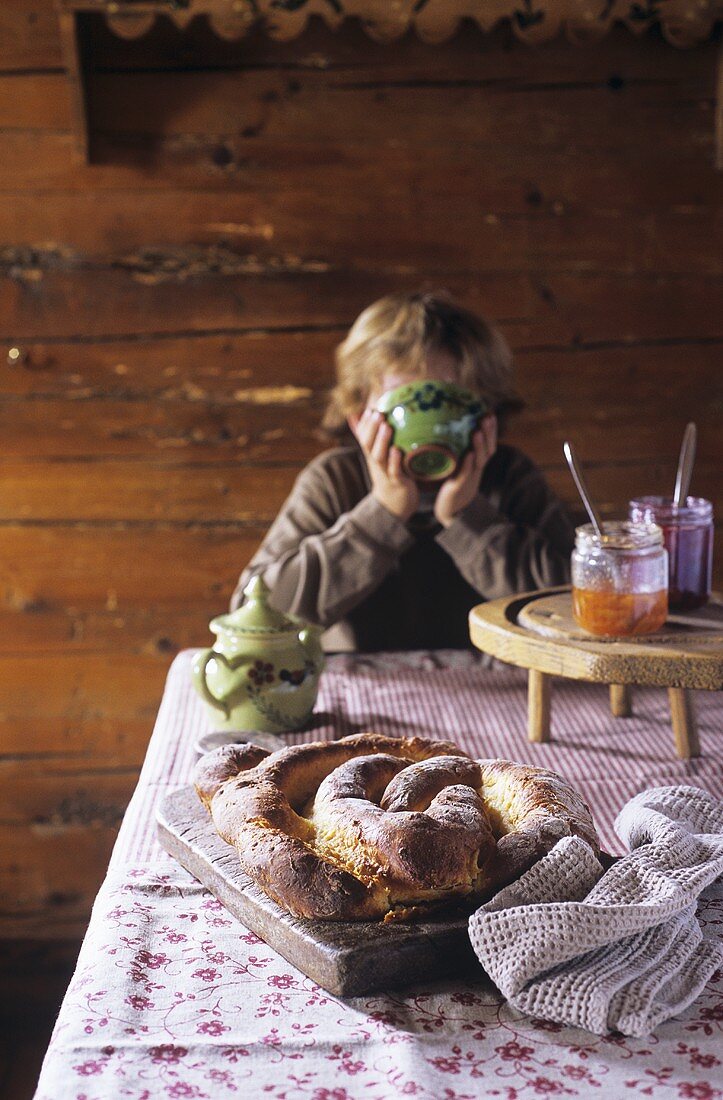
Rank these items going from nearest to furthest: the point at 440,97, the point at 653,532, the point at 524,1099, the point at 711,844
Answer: the point at 524,1099
the point at 711,844
the point at 653,532
the point at 440,97

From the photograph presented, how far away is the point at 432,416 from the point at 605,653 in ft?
1.68

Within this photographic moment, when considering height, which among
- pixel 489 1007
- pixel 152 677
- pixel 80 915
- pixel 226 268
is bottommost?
pixel 80 915

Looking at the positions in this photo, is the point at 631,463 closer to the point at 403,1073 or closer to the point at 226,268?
the point at 226,268

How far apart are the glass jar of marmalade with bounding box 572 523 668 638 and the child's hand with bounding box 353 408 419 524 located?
1.48ft

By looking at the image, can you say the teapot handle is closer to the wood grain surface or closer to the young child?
the wood grain surface

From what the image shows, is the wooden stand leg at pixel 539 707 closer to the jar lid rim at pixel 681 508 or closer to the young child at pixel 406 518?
the jar lid rim at pixel 681 508

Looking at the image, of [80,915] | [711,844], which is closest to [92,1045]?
[711,844]

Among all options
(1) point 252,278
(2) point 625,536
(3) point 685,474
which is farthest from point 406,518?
(1) point 252,278

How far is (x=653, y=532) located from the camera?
3.31 feet

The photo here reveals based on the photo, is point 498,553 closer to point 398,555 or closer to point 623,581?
point 398,555

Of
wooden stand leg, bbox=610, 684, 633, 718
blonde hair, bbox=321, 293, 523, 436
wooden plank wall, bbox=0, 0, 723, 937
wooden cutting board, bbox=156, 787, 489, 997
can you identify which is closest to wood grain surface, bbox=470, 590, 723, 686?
wooden stand leg, bbox=610, 684, 633, 718

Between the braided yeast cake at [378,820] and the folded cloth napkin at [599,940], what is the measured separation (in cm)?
2

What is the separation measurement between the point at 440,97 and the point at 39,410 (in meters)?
0.91

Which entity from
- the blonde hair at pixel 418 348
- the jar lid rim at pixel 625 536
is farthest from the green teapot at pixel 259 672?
the blonde hair at pixel 418 348
